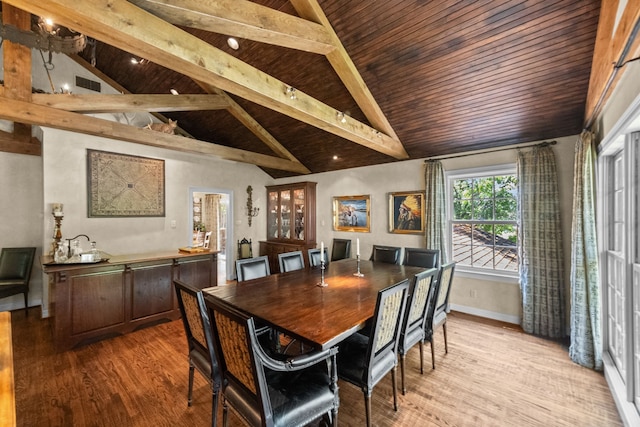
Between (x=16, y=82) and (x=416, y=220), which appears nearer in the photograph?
(x=16, y=82)

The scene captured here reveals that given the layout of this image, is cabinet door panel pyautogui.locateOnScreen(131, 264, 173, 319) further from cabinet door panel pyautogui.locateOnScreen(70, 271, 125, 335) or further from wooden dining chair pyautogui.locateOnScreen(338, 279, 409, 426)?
wooden dining chair pyautogui.locateOnScreen(338, 279, 409, 426)

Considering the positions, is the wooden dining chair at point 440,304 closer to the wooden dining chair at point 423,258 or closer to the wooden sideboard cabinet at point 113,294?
the wooden dining chair at point 423,258

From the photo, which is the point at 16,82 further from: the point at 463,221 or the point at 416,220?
the point at 463,221

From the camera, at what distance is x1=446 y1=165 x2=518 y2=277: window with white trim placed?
371 cm

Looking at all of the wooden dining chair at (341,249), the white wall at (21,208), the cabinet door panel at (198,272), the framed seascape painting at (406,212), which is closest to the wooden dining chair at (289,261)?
the cabinet door panel at (198,272)

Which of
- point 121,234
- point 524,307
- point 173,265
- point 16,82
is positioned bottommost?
point 524,307

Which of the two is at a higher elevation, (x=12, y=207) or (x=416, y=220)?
(x=12, y=207)

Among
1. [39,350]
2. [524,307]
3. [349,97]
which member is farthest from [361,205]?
[39,350]

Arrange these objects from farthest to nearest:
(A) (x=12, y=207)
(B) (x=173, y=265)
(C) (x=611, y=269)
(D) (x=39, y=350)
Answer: (A) (x=12, y=207), (B) (x=173, y=265), (D) (x=39, y=350), (C) (x=611, y=269)

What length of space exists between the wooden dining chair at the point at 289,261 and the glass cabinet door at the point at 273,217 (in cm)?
298

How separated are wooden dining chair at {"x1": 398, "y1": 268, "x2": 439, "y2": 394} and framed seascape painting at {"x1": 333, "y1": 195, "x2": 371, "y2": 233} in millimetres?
2800

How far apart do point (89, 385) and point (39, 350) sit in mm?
1160

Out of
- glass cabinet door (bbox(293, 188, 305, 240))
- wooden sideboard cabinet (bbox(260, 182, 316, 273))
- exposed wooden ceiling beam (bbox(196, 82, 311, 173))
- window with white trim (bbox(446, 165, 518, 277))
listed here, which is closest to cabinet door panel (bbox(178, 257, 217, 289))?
wooden sideboard cabinet (bbox(260, 182, 316, 273))

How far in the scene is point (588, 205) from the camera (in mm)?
2566
